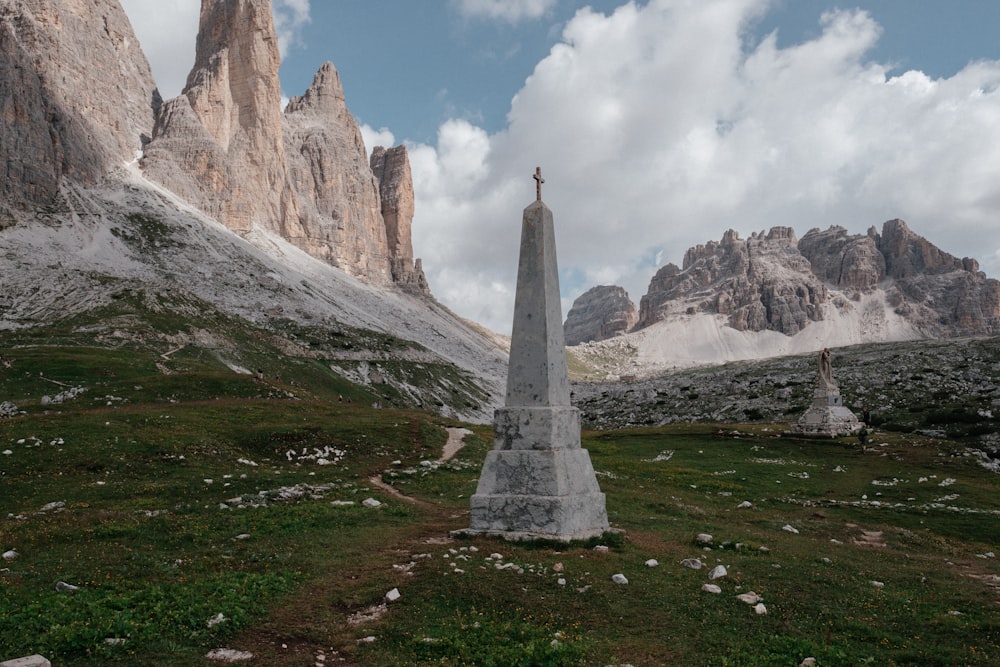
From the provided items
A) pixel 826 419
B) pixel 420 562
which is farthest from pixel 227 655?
pixel 826 419

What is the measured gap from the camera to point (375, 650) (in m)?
8.88

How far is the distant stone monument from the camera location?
4453 centimetres

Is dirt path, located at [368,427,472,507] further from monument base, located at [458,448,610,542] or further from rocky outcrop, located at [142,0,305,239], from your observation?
rocky outcrop, located at [142,0,305,239]

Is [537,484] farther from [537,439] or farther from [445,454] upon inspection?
[445,454]

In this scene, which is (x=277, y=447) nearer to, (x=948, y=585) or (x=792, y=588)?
(x=792, y=588)

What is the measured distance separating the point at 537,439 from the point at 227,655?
8353mm

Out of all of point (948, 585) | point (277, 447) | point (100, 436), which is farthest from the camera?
point (277, 447)

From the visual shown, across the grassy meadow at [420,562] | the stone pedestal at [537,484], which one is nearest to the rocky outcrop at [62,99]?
the grassy meadow at [420,562]

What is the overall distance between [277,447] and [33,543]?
1562 cm

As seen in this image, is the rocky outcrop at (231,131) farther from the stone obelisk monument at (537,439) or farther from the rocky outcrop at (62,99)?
the stone obelisk monument at (537,439)

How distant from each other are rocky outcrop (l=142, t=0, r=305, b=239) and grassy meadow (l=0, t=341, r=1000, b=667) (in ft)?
466

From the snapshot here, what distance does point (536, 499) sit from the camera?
14781mm

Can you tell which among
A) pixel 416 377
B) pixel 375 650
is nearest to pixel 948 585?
pixel 375 650

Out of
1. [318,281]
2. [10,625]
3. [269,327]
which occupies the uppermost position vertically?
[318,281]
